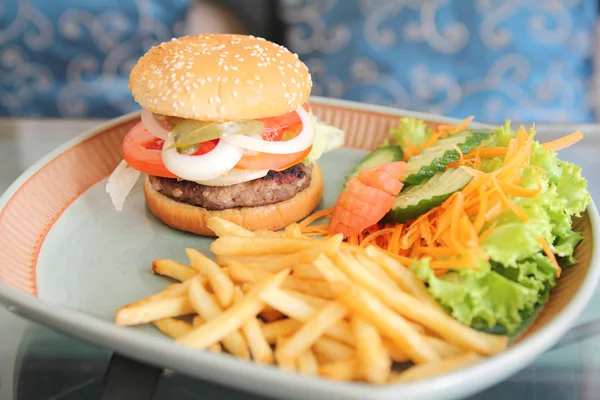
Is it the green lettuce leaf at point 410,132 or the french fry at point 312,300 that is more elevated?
the french fry at point 312,300

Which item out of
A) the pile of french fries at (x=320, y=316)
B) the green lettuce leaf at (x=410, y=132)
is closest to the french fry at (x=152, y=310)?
the pile of french fries at (x=320, y=316)

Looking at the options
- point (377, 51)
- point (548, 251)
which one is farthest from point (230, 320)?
Result: point (377, 51)

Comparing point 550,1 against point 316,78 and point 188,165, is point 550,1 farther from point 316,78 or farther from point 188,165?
point 188,165

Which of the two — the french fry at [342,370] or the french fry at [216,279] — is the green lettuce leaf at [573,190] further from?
the french fry at [216,279]

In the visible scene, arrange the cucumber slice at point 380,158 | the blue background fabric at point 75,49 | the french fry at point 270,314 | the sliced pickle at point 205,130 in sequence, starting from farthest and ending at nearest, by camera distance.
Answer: the blue background fabric at point 75,49 → the cucumber slice at point 380,158 → the sliced pickle at point 205,130 → the french fry at point 270,314

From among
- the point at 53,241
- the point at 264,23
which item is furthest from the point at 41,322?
the point at 264,23

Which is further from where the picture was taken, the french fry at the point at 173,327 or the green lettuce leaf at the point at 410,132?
the green lettuce leaf at the point at 410,132

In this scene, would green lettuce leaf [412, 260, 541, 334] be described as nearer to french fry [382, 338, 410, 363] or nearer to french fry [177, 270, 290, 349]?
french fry [382, 338, 410, 363]

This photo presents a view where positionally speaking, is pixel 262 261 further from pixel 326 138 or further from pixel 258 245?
pixel 326 138

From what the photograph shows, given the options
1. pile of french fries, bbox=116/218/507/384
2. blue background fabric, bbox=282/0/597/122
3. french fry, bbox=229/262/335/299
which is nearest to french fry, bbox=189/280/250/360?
pile of french fries, bbox=116/218/507/384
